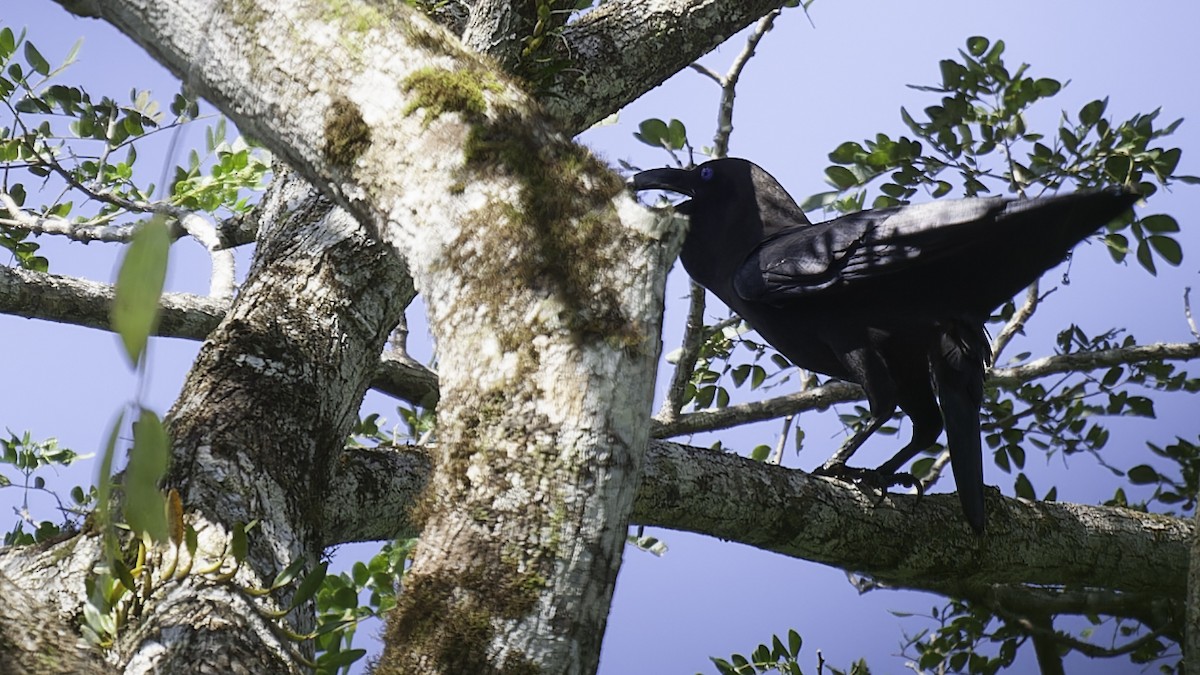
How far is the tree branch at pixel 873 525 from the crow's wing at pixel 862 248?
1.32ft

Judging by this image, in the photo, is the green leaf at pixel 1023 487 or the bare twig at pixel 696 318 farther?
the green leaf at pixel 1023 487

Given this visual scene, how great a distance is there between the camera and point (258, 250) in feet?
5.40

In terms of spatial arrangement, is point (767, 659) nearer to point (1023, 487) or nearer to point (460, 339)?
point (1023, 487)

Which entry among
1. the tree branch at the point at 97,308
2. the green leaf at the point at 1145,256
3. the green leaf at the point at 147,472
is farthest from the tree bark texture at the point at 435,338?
the green leaf at the point at 1145,256

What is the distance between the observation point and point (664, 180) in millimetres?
2686

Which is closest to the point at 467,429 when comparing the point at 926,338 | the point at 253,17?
the point at 253,17

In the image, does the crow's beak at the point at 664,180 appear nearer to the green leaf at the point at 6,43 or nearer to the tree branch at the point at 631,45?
the tree branch at the point at 631,45

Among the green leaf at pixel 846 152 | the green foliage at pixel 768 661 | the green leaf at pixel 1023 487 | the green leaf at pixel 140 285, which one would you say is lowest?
the green leaf at pixel 140 285

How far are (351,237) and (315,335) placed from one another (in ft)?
0.58

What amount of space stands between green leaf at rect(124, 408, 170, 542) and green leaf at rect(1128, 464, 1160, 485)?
2.81 meters

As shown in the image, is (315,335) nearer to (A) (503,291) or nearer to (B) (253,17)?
(B) (253,17)

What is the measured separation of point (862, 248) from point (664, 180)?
2.26 feet

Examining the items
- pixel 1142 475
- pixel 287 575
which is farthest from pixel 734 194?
pixel 287 575

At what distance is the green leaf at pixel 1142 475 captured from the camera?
2.86 metres
